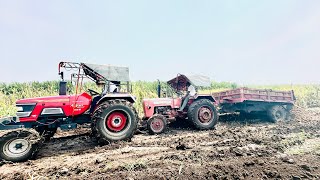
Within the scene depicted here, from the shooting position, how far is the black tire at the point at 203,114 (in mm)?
7555

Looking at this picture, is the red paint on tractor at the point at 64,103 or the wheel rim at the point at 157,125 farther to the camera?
the wheel rim at the point at 157,125

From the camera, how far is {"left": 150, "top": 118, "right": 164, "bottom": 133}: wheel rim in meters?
7.01

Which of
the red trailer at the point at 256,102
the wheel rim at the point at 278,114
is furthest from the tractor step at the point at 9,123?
the wheel rim at the point at 278,114

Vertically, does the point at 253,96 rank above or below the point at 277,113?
above

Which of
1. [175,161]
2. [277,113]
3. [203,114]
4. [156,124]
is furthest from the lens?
[277,113]

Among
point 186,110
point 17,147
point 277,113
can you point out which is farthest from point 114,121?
point 277,113

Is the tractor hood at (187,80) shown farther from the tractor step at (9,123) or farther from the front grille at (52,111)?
the tractor step at (9,123)

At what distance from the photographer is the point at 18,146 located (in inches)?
174

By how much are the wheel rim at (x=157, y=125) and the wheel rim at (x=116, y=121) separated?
160 cm

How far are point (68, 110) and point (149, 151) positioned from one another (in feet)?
7.32

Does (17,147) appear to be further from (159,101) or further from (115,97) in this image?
(159,101)

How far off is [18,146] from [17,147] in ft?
0.08

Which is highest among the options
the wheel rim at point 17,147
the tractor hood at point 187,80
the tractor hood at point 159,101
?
the tractor hood at point 187,80

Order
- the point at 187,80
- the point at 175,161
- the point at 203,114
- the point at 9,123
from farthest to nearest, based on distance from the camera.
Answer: the point at 187,80
the point at 203,114
the point at 9,123
the point at 175,161
